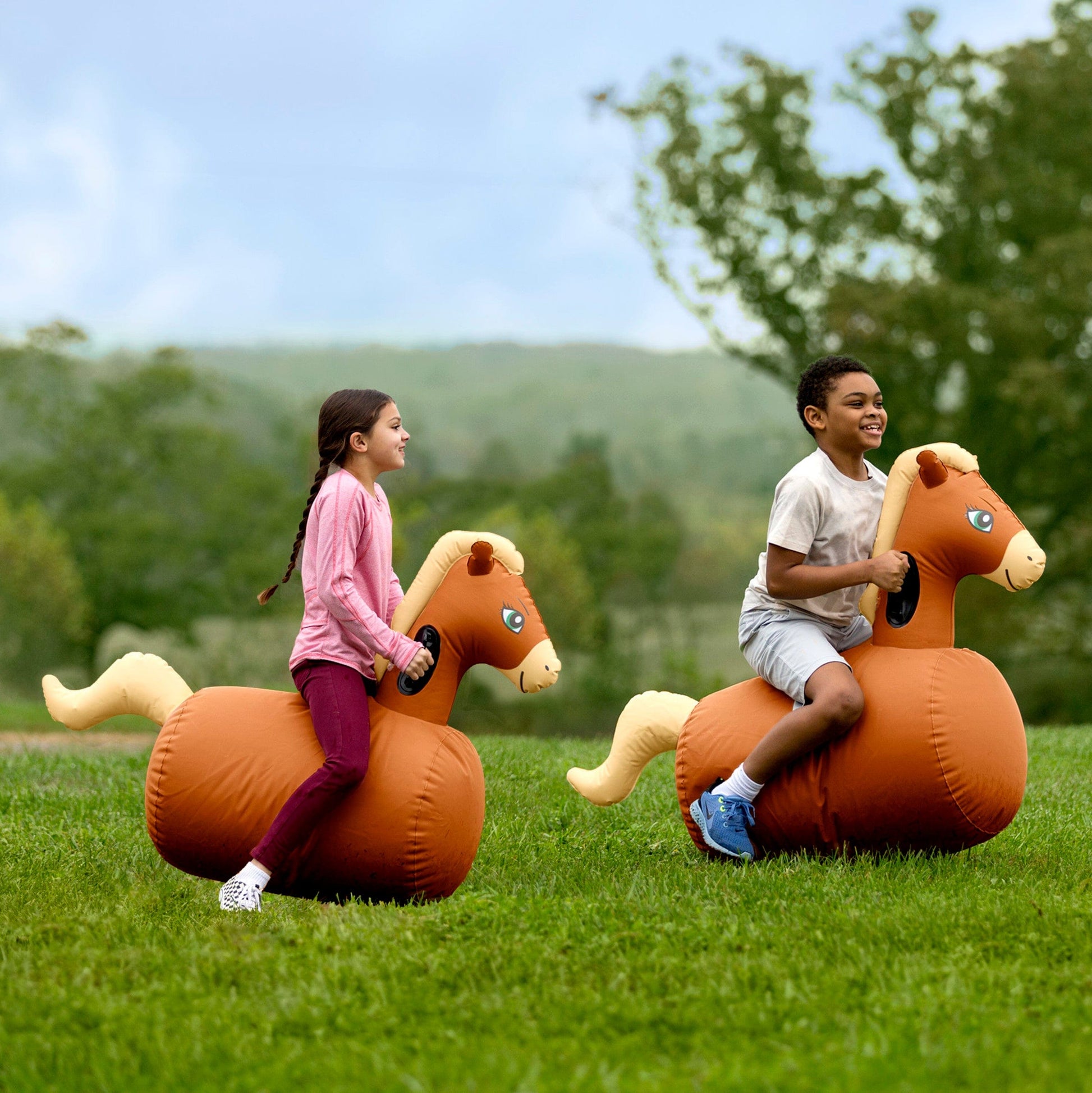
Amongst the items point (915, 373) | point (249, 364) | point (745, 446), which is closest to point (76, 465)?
point (249, 364)

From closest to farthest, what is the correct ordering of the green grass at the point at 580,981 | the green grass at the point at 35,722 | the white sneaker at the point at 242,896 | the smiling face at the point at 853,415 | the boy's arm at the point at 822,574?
the green grass at the point at 580,981
the white sneaker at the point at 242,896
the boy's arm at the point at 822,574
the smiling face at the point at 853,415
the green grass at the point at 35,722

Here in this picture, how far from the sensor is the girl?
4.54 meters

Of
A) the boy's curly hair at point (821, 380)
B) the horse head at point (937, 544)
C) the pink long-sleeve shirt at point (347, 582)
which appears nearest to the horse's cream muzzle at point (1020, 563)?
the horse head at point (937, 544)

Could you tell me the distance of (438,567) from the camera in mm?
4969

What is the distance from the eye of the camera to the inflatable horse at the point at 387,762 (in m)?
4.65

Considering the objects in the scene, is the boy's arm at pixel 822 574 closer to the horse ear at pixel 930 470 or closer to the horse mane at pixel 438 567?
the horse ear at pixel 930 470

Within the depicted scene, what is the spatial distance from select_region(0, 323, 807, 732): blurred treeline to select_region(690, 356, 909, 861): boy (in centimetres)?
1916

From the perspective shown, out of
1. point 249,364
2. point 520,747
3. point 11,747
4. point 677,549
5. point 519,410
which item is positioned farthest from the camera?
point 249,364

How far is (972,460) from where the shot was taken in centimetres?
528

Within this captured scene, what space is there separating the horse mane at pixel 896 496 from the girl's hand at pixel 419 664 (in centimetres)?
179

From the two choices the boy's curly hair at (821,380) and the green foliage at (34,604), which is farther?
the green foliage at (34,604)

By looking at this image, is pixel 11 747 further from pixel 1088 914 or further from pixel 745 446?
pixel 745 446

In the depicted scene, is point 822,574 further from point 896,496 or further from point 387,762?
point 387,762

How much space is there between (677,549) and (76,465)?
44.9 feet
